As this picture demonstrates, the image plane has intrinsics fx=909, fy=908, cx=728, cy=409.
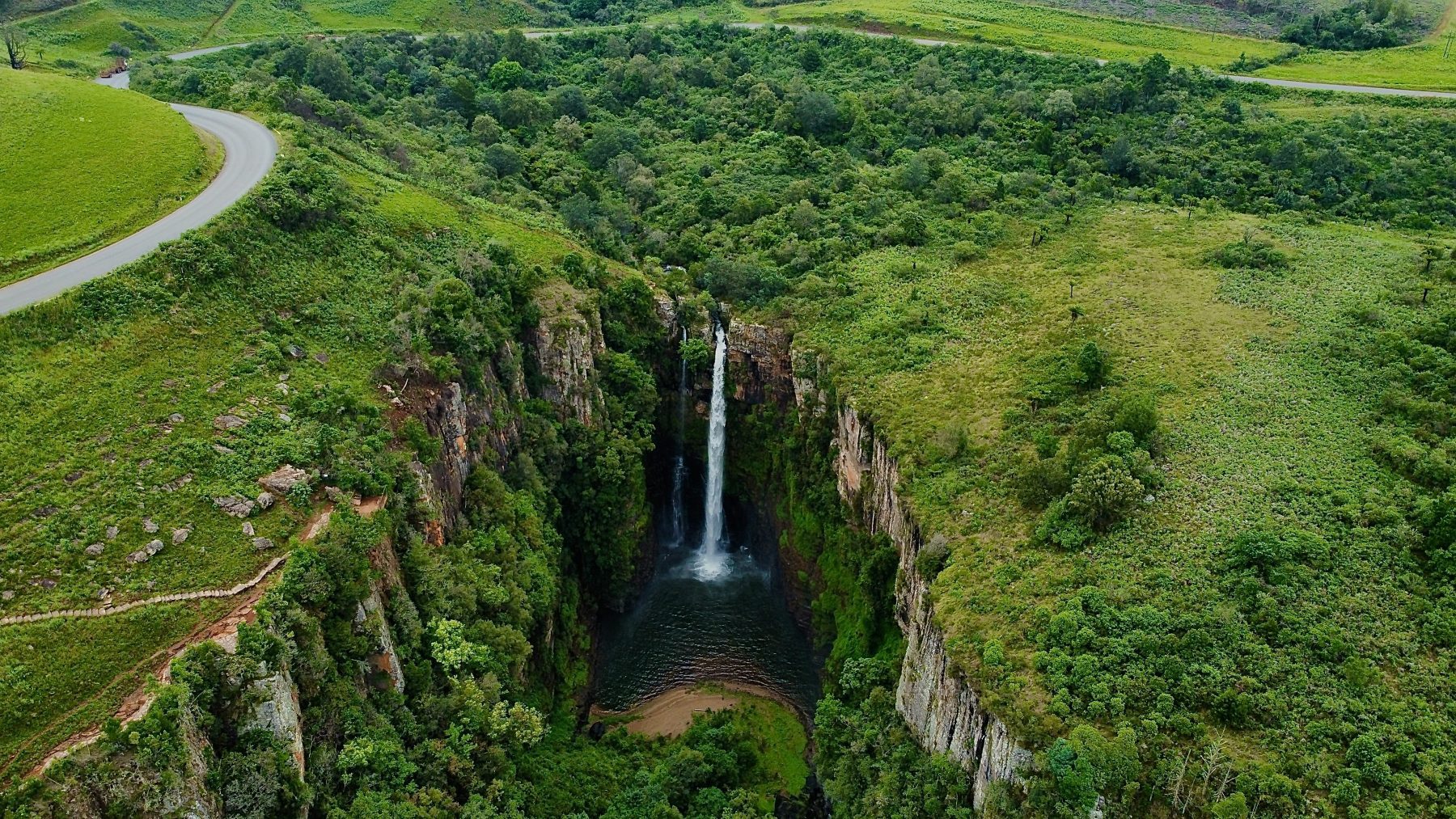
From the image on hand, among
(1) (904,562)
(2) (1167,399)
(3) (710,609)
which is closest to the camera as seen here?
(1) (904,562)

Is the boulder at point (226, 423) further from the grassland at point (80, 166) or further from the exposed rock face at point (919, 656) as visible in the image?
the exposed rock face at point (919, 656)

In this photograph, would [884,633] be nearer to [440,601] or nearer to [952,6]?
[440,601]

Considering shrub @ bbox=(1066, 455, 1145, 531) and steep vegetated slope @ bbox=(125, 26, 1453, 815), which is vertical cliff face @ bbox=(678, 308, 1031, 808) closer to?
steep vegetated slope @ bbox=(125, 26, 1453, 815)

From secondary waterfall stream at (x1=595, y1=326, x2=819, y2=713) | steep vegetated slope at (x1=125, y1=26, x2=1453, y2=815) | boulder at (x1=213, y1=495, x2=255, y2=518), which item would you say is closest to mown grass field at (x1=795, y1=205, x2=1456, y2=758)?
steep vegetated slope at (x1=125, y1=26, x2=1453, y2=815)

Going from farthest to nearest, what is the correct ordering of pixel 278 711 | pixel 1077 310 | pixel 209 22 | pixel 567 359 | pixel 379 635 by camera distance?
pixel 209 22 → pixel 567 359 → pixel 1077 310 → pixel 379 635 → pixel 278 711

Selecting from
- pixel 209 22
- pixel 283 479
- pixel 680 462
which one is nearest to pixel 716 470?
pixel 680 462

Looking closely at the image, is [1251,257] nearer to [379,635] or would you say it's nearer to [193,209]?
[379,635]

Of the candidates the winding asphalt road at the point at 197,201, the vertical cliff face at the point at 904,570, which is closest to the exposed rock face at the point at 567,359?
the vertical cliff face at the point at 904,570
